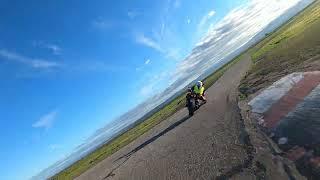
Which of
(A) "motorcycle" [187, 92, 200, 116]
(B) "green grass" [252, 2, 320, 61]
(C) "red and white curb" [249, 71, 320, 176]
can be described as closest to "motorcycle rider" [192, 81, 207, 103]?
(A) "motorcycle" [187, 92, 200, 116]

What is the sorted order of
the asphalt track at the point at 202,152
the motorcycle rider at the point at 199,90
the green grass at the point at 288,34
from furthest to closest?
the green grass at the point at 288,34 → the motorcycle rider at the point at 199,90 → the asphalt track at the point at 202,152

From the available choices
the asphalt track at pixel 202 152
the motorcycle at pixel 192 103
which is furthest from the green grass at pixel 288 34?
the asphalt track at pixel 202 152

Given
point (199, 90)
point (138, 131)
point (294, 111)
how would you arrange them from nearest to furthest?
point (294, 111)
point (199, 90)
point (138, 131)

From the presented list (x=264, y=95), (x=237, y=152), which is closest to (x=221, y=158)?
(x=237, y=152)

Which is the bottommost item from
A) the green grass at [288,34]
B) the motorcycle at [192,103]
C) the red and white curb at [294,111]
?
the red and white curb at [294,111]

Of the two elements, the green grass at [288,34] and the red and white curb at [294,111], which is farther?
the green grass at [288,34]

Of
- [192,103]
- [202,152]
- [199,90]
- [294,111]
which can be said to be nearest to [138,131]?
[199,90]

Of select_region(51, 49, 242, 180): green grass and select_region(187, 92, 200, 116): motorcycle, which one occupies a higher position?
select_region(51, 49, 242, 180): green grass

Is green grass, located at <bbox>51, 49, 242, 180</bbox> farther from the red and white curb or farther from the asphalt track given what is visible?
the red and white curb

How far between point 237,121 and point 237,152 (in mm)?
5535

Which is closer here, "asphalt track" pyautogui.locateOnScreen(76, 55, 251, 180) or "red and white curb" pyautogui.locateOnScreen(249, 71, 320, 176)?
"red and white curb" pyautogui.locateOnScreen(249, 71, 320, 176)

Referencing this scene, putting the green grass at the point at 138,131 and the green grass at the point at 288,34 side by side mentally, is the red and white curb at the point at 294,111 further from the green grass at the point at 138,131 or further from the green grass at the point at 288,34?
the green grass at the point at 288,34

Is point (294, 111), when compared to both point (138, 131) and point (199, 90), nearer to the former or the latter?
point (199, 90)

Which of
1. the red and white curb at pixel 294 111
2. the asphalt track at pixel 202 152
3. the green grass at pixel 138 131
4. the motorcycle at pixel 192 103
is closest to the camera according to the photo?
the red and white curb at pixel 294 111
